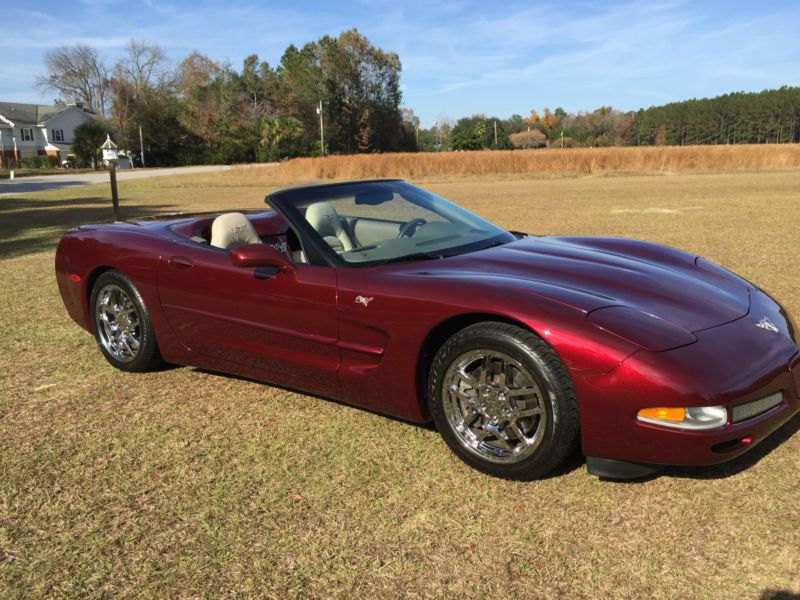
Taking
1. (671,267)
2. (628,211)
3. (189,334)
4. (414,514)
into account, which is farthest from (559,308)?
(628,211)

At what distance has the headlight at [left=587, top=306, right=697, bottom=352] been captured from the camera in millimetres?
2613

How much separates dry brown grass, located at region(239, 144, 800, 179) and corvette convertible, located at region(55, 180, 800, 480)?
3300 centimetres

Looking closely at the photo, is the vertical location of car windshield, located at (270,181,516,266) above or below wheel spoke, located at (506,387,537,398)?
above

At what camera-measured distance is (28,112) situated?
82.3m

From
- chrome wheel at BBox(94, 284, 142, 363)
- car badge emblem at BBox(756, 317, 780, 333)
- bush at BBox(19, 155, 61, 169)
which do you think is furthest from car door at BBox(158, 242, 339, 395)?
bush at BBox(19, 155, 61, 169)

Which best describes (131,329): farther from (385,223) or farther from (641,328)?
(641,328)

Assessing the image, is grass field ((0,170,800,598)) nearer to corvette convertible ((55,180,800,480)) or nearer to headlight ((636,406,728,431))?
corvette convertible ((55,180,800,480))

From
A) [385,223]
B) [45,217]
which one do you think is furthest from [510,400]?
[45,217]

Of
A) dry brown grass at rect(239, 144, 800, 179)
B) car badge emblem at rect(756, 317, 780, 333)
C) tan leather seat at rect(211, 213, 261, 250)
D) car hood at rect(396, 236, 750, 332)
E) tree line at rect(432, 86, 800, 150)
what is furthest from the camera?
tree line at rect(432, 86, 800, 150)

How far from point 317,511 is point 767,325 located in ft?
7.16

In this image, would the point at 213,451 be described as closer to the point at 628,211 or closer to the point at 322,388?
the point at 322,388

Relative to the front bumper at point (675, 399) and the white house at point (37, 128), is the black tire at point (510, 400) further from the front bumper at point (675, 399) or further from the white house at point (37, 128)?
the white house at point (37, 128)

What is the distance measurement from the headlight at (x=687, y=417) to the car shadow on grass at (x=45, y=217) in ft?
30.9

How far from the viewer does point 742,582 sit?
2223 mm
